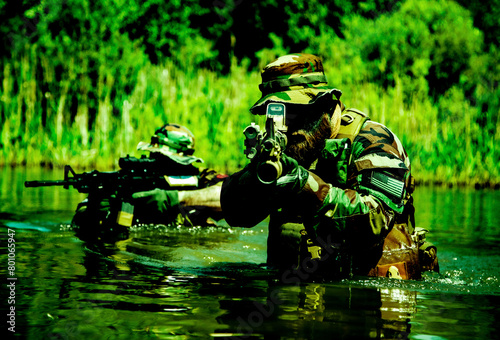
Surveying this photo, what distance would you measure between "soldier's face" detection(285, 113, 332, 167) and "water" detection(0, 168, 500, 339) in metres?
0.83

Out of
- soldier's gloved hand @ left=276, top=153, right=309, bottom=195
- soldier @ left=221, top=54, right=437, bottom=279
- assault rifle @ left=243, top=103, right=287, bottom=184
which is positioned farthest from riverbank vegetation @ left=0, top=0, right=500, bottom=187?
assault rifle @ left=243, top=103, right=287, bottom=184

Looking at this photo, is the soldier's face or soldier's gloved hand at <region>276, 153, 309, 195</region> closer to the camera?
soldier's gloved hand at <region>276, 153, 309, 195</region>

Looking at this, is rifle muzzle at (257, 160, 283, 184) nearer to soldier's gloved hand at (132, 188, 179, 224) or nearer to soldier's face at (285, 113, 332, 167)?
soldier's face at (285, 113, 332, 167)

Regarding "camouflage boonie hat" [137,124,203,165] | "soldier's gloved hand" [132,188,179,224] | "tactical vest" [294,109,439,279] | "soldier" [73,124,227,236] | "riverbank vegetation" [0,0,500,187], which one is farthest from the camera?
"riverbank vegetation" [0,0,500,187]

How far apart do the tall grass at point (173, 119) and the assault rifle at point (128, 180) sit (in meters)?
5.61

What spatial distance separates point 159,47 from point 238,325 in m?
24.6

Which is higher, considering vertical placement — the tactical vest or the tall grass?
the tall grass

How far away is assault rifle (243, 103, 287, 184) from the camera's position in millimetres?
3309

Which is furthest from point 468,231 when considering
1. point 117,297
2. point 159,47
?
point 159,47

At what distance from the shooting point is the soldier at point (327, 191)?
3.71 meters

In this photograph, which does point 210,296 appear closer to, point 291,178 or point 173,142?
point 291,178

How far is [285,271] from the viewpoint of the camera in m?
4.60

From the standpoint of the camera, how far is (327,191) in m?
3.71

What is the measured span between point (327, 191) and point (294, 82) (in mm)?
725
